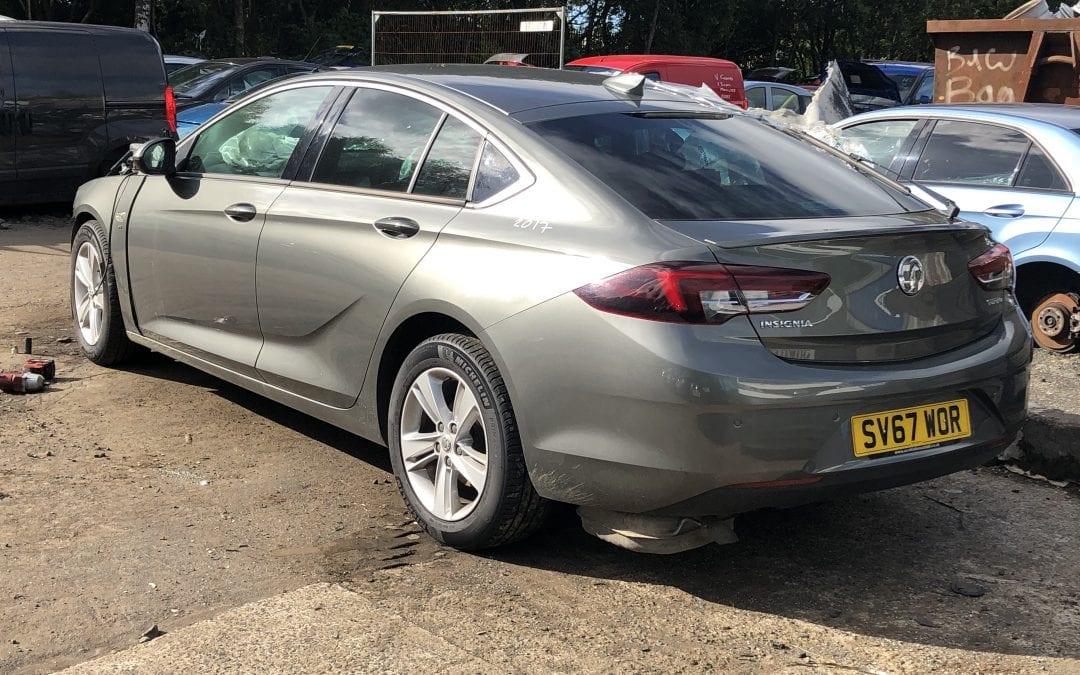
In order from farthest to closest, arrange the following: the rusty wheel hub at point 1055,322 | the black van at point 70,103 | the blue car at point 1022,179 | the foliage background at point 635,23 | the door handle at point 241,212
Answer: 1. the foliage background at point 635,23
2. the black van at point 70,103
3. the rusty wheel hub at point 1055,322
4. the blue car at point 1022,179
5. the door handle at point 241,212

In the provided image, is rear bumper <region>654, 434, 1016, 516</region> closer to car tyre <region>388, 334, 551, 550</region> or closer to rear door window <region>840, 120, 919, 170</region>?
car tyre <region>388, 334, 551, 550</region>

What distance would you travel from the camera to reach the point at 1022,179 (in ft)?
22.6

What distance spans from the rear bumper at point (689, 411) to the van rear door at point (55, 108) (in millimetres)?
8917

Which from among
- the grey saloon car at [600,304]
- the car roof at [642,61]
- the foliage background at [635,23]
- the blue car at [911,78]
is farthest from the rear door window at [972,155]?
the foliage background at [635,23]

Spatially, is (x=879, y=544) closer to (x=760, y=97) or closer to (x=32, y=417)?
(x=32, y=417)

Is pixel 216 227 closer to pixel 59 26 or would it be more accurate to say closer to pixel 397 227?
pixel 397 227

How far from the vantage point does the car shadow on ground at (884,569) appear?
3557mm

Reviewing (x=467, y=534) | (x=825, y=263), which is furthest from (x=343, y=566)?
(x=825, y=263)

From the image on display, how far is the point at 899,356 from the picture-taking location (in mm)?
3572

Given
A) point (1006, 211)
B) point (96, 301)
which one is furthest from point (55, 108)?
point (1006, 211)

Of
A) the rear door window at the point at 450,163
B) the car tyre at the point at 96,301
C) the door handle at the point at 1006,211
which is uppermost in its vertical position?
the rear door window at the point at 450,163

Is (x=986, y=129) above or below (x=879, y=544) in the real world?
above

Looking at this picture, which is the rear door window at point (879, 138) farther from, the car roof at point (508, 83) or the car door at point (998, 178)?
the car roof at point (508, 83)

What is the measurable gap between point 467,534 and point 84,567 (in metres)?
1.20
